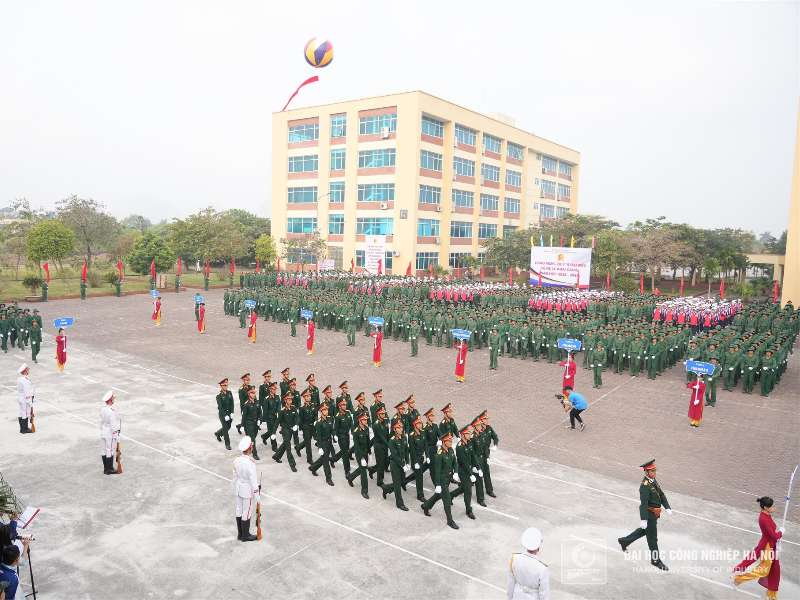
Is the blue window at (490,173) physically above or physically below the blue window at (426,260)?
above

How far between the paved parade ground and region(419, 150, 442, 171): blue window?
3699 cm

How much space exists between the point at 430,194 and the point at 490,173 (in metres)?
11.6

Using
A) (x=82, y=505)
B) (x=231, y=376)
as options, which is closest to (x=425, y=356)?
(x=231, y=376)

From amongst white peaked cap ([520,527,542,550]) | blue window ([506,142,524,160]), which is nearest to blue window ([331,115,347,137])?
blue window ([506,142,524,160])

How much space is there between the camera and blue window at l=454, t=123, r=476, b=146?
181ft

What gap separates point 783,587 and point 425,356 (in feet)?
48.6

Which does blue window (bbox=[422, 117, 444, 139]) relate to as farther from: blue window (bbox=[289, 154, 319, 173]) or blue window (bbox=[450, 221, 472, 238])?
blue window (bbox=[289, 154, 319, 173])

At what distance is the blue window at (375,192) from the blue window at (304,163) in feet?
19.1

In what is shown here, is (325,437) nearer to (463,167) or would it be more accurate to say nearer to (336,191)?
(336,191)

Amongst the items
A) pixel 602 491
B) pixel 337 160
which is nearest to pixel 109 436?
pixel 602 491

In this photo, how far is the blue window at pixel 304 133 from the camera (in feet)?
184

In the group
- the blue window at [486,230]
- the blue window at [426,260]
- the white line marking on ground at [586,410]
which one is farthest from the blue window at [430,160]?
the white line marking on ground at [586,410]

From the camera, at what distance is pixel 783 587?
7039 millimetres

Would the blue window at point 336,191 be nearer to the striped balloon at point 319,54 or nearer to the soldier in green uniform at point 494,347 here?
the striped balloon at point 319,54
